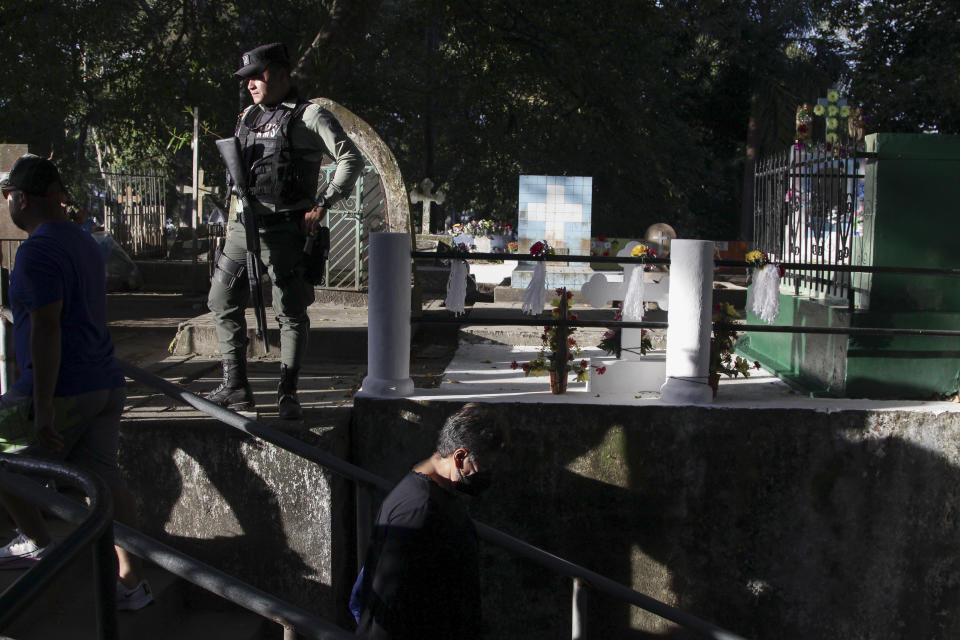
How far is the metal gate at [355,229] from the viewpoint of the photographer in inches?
406

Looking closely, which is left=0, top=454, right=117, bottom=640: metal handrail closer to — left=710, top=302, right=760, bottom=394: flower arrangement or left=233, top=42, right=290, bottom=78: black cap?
left=233, top=42, right=290, bottom=78: black cap

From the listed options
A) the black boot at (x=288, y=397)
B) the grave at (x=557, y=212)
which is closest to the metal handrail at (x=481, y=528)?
the black boot at (x=288, y=397)

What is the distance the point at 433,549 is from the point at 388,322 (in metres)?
2.85

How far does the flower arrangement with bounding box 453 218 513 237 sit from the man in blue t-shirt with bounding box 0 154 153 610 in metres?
28.1

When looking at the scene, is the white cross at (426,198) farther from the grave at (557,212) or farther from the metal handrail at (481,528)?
the metal handrail at (481,528)

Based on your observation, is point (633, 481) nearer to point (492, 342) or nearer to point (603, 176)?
point (492, 342)

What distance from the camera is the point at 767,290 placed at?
619 cm

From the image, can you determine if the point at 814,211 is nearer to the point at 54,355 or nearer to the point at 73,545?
the point at 54,355

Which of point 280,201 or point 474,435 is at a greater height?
point 280,201

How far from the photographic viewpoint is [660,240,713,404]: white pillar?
5.68 metres

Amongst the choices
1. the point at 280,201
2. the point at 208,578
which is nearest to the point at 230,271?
the point at 280,201

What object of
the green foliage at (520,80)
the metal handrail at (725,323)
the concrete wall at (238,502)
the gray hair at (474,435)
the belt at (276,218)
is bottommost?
the concrete wall at (238,502)

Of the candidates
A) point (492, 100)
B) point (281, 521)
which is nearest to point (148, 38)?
point (492, 100)

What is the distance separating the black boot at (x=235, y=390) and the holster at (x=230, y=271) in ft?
1.50
